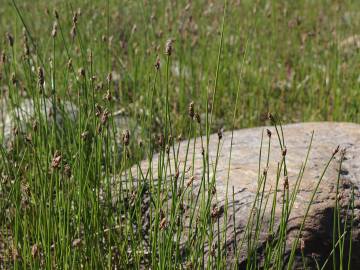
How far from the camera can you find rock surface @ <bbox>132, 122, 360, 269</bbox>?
85.0 inches

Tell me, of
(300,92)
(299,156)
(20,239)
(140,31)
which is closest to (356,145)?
(299,156)

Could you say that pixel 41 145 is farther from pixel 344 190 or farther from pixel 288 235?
pixel 344 190

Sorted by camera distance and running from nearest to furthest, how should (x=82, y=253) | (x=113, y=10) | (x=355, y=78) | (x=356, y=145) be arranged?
(x=82, y=253) → (x=356, y=145) → (x=355, y=78) → (x=113, y=10)

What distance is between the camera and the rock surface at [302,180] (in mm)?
2158

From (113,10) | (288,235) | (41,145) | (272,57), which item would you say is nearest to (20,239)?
(41,145)

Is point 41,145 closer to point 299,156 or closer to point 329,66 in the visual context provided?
point 299,156

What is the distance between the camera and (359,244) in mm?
2234

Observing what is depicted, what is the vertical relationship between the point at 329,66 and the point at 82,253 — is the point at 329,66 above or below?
above

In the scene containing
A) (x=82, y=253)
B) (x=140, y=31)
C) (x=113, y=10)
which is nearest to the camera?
Result: (x=82, y=253)

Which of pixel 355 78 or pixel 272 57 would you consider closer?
pixel 355 78

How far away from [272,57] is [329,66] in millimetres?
488

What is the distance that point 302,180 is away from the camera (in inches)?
89.6

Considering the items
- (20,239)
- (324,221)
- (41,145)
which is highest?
(41,145)

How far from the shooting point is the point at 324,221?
85.4 inches
